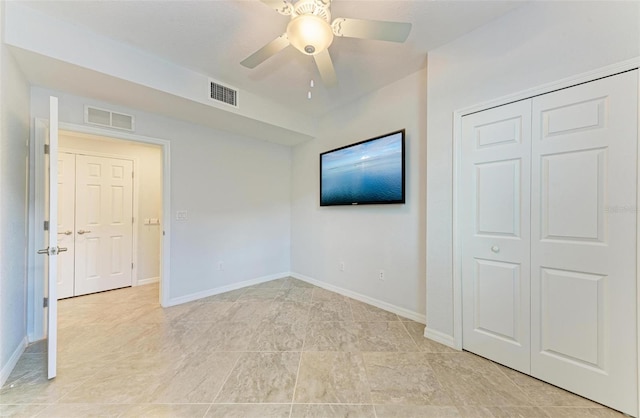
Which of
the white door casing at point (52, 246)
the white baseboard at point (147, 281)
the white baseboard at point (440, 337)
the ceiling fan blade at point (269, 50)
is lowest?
the white baseboard at point (147, 281)

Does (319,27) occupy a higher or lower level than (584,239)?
higher

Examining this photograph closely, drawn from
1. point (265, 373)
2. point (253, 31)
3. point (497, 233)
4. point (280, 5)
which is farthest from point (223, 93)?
point (497, 233)

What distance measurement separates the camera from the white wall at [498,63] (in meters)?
1.40

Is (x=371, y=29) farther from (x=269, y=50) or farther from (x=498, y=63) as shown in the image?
(x=498, y=63)

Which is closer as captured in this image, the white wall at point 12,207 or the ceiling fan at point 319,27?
the ceiling fan at point 319,27

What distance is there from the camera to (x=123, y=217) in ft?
12.1

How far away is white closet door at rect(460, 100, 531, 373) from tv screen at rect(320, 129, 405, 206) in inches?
29.0

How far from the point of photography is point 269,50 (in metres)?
1.61

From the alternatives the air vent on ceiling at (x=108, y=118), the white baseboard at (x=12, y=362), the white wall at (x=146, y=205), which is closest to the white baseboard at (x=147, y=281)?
the white wall at (x=146, y=205)

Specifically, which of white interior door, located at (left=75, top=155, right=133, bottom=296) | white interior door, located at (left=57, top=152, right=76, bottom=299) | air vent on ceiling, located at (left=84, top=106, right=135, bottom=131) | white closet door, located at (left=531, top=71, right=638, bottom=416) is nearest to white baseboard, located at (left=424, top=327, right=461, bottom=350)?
white closet door, located at (left=531, top=71, right=638, bottom=416)

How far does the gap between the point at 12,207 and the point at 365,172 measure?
3.12 m

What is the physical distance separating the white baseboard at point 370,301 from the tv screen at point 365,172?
47.6 inches

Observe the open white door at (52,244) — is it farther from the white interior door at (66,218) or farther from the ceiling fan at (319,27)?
the white interior door at (66,218)

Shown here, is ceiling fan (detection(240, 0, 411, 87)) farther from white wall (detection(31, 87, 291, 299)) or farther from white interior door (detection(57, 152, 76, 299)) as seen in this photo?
white interior door (detection(57, 152, 76, 299))
